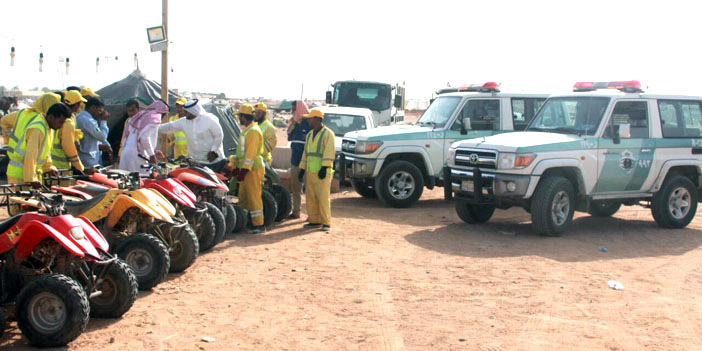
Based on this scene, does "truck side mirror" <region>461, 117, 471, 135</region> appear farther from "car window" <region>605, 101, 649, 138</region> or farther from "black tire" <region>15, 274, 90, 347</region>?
"black tire" <region>15, 274, 90, 347</region>

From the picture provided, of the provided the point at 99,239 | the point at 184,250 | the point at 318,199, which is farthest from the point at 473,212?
the point at 99,239

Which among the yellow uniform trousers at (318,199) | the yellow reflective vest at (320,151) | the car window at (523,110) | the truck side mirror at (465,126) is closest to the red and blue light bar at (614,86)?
the car window at (523,110)

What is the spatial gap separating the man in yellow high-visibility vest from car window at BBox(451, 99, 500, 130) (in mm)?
7747

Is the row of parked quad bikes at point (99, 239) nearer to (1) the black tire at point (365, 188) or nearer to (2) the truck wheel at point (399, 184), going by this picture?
(2) the truck wheel at point (399, 184)

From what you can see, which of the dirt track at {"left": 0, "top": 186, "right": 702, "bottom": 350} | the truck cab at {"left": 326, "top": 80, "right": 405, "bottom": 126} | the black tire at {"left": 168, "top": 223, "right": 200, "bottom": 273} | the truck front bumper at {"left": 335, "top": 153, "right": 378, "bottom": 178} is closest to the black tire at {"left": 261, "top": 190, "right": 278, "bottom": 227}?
the dirt track at {"left": 0, "top": 186, "right": 702, "bottom": 350}

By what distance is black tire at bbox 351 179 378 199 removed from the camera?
1409 centimetres

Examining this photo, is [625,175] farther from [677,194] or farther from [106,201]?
[106,201]

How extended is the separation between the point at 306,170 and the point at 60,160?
3.49 metres

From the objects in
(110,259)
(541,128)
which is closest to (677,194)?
(541,128)

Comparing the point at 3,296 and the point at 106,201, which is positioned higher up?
the point at 106,201

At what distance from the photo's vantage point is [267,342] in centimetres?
552

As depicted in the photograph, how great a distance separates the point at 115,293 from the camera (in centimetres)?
578

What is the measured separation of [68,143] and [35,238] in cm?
342

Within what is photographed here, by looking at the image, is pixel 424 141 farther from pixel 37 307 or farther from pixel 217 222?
pixel 37 307
